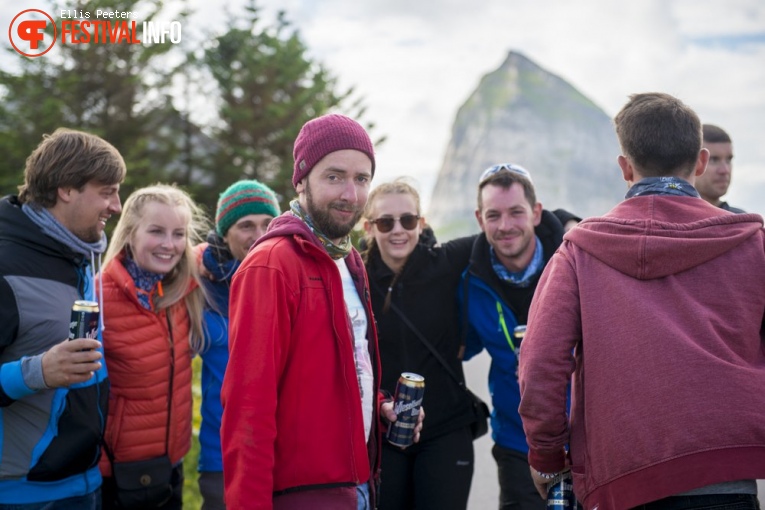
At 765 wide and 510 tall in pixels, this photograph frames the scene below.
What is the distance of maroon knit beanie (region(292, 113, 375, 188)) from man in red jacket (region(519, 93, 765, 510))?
0.97 metres

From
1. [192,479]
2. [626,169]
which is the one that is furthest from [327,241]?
[192,479]

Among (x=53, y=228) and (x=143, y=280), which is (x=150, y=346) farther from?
(x=53, y=228)

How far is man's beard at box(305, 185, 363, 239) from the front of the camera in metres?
2.71

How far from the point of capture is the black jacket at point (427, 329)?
3.95 metres

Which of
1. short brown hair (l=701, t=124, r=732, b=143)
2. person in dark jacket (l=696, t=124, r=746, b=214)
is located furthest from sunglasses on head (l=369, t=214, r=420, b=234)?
short brown hair (l=701, t=124, r=732, b=143)

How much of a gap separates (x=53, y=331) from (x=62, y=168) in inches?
30.5

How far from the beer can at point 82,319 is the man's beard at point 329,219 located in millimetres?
1014

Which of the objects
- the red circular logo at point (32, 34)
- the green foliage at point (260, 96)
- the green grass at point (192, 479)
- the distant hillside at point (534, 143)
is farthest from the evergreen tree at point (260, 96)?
the distant hillside at point (534, 143)

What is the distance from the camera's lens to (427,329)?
4.02 m

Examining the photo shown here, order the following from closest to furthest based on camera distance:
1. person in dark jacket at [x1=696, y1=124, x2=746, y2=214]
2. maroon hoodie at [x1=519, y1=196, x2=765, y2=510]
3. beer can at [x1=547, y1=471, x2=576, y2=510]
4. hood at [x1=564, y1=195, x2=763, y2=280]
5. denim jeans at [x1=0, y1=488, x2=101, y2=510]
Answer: maroon hoodie at [x1=519, y1=196, x2=765, y2=510] → hood at [x1=564, y1=195, x2=763, y2=280] → beer can at [x1=547, y1=471, x2=576, y2=510] → denim jeans at [x1=0, y1=488, x2=101, y2=510] → person in dark jacket at [x1=696, y1=124, x2=746, y2=214]

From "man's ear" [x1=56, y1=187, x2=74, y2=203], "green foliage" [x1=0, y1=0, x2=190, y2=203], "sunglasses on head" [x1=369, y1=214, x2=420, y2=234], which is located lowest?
"sunglasses on head" [x1=369, y1=214, x2=420, y2=234]

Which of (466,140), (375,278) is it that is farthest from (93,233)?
(466,140)

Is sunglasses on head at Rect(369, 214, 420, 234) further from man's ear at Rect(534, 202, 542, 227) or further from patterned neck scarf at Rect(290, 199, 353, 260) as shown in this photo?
patterned neck scarf at Rect(290, 199, 353, 260)

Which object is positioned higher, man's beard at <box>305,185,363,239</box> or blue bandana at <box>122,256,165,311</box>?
man's beard at <box>305,185,363,239</box>
